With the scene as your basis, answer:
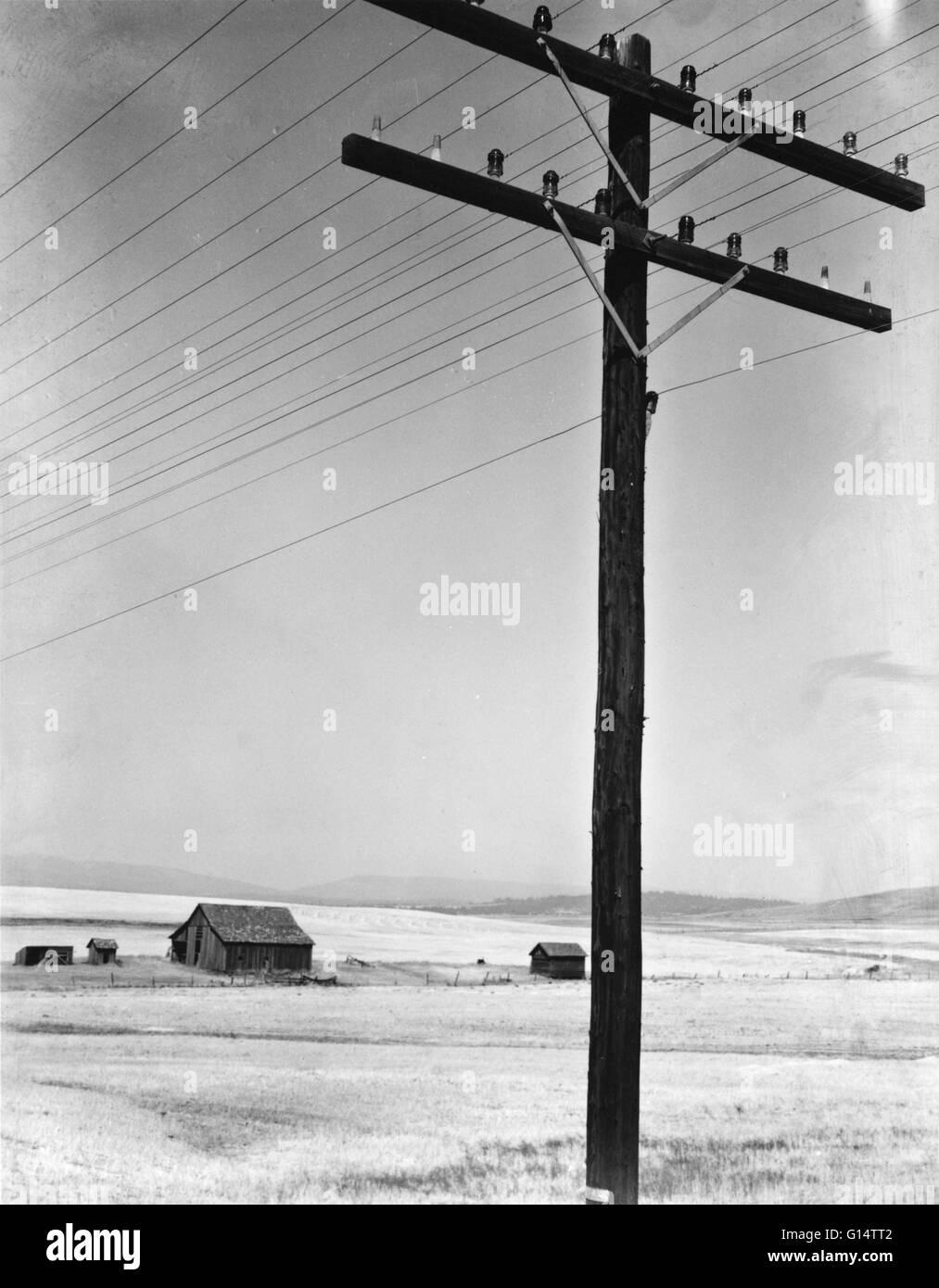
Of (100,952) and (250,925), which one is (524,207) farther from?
(100,952)

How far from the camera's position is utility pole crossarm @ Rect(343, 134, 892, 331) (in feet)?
28.8

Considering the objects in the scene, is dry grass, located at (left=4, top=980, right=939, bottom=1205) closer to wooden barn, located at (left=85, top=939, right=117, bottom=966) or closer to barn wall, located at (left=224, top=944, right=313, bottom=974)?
barn wall, located at (left=224, top=944, right=313, bottom=974)

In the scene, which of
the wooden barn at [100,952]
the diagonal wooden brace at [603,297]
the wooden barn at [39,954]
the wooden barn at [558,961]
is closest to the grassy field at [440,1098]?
the diagonal wooden brace at [603,297]

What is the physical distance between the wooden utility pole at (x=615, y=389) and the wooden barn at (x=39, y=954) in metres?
47.2

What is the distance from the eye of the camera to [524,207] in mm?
9203

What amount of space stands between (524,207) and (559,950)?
52.8m

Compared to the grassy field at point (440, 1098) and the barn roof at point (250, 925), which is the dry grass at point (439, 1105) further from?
the barn roof at point (250, 925)

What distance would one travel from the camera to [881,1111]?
18.2 m

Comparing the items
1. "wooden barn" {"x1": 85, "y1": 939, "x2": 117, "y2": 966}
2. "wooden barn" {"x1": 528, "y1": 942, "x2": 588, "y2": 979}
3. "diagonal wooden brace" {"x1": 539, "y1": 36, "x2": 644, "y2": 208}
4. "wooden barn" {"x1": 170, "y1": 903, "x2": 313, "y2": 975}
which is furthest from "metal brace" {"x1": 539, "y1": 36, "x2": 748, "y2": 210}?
"wooden barn" {"x1": 528, "y1": 942, "x2": 588, "y2": 979}

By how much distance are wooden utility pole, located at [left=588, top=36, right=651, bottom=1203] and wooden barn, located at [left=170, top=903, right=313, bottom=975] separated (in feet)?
150

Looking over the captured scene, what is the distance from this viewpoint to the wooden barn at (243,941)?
173 ft

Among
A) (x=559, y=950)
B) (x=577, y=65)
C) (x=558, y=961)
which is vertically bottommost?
(x=558, y=961)

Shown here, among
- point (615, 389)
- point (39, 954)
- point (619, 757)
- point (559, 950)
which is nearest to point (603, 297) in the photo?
point (615, 389)
